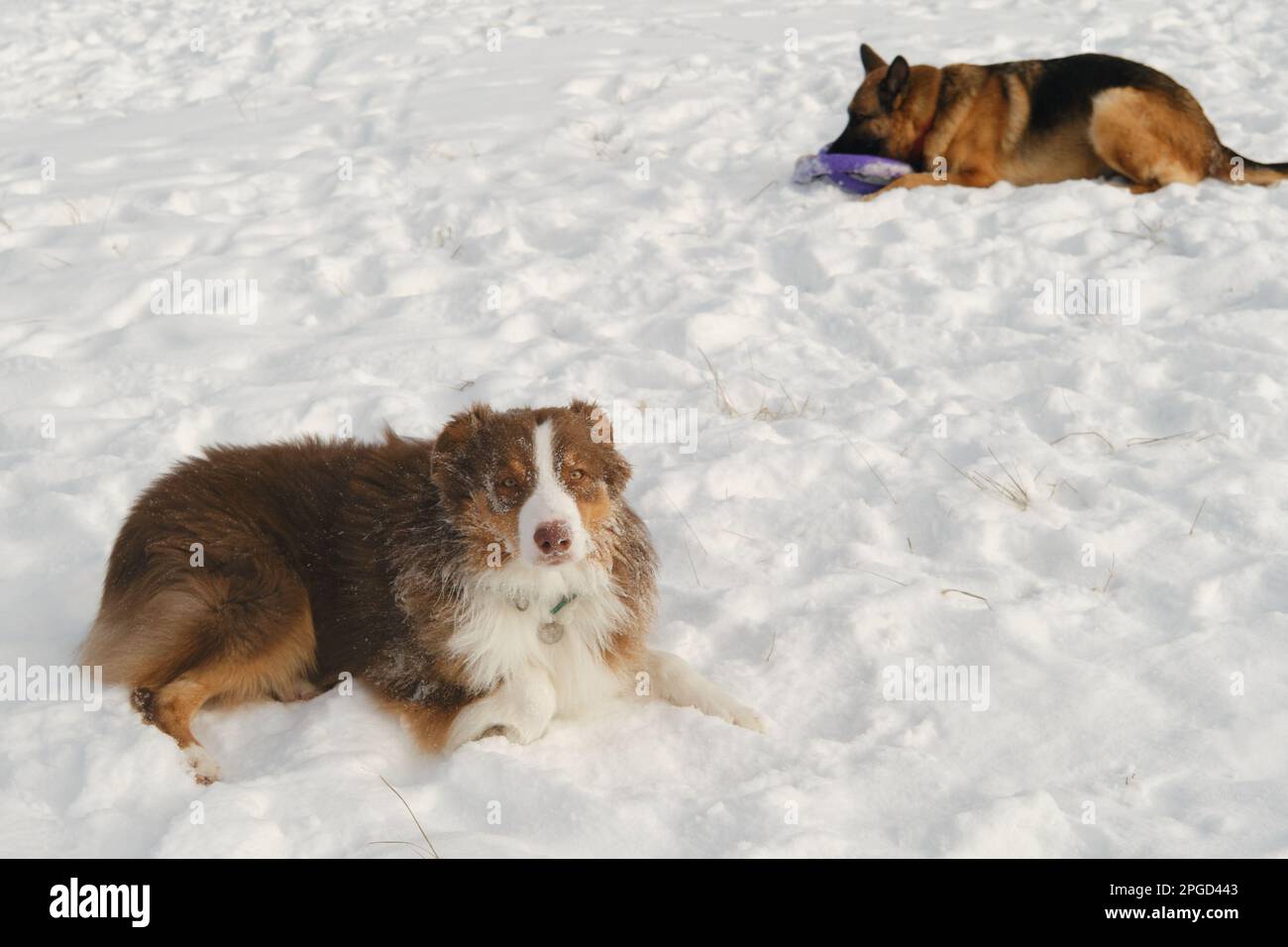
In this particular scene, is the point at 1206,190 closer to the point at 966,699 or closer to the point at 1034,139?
the point at 1034,139

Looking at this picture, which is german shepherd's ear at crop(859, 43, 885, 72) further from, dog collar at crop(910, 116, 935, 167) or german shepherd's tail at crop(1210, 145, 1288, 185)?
german shepherd's tail at crop(1210, 145, 1288, 185)

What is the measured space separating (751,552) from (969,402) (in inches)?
63.8

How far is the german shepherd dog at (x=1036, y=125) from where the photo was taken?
815 centimetres

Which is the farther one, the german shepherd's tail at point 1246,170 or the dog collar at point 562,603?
the german shepherd's tail at point 1246,170

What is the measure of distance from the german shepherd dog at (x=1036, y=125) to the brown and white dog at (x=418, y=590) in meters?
5.12

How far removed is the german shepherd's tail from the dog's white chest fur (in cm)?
598

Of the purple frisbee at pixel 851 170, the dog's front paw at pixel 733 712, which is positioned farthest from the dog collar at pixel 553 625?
the purple frisbee at pixel 851 170

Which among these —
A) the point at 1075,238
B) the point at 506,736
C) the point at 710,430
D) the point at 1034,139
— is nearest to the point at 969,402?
the point at 710,430

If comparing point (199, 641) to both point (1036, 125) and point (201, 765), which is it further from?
point (1036, 125)

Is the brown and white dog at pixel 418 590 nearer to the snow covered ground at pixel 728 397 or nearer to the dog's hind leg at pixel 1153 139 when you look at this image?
the snow covered ground at pixel 728 397

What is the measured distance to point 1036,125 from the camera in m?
8.68

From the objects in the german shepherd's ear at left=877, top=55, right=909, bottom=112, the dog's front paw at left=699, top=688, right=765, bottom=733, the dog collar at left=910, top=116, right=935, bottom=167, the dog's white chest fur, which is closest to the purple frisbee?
the dog collar at left=910, top=116, right=935, bottom=167

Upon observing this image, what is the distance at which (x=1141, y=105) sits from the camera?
8.42m

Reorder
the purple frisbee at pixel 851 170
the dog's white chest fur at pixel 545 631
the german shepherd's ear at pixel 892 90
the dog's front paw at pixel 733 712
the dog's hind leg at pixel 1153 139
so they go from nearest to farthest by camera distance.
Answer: the dog's front paw at pixel 733 712, the dog's white chest fur at pixel 545 631, the dog's hind leg at pixel 1153 139, the purple frisbee at pixel 851 170, the german shepherd's ear at pixel 892 90
